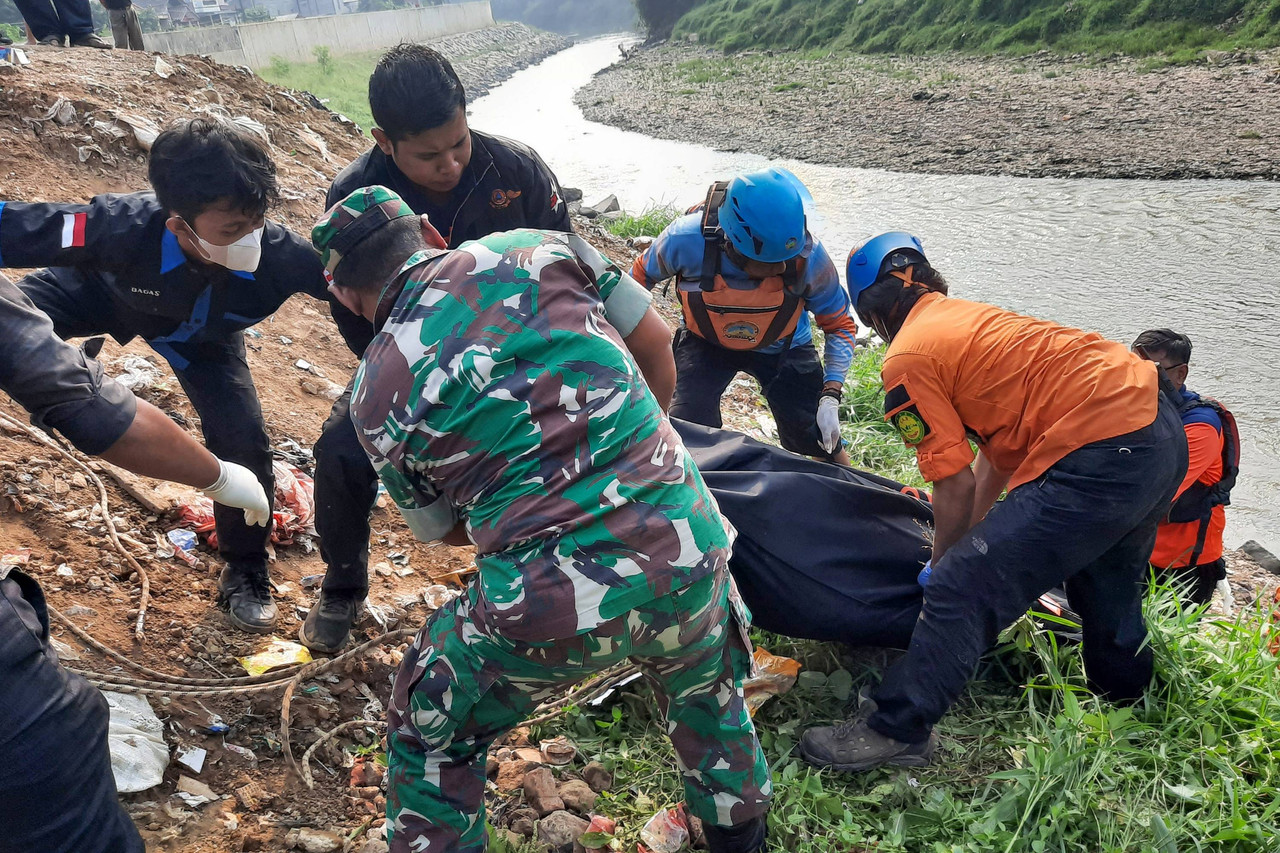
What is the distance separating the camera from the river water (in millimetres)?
5977

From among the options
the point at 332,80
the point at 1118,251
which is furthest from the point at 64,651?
the point at 332,80

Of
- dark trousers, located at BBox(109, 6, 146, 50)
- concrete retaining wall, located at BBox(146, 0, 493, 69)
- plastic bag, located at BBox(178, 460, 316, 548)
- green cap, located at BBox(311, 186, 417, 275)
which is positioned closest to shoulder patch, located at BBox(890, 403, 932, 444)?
green cap, located at BBox(311, 186, 417, 275)

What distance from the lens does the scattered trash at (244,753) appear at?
2.44 m

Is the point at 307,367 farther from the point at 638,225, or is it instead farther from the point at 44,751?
the point at 638,225

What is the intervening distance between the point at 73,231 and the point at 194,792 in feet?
5.04

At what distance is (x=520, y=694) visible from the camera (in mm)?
1801

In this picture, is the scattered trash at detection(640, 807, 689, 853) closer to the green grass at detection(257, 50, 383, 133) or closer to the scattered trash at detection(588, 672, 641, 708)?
the scattered trash at detection(588, 672, 641, 708)

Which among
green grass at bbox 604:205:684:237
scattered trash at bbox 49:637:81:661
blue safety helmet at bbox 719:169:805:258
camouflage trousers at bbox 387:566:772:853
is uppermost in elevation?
blue safety helmet at bbox 719:169:805:258

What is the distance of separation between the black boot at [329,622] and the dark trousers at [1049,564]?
1561 mm

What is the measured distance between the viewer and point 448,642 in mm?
1767

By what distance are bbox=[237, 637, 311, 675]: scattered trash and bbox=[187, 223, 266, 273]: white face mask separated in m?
1.14

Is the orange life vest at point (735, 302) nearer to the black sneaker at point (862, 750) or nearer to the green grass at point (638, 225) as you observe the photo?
the black sneaker at point (862, 750)

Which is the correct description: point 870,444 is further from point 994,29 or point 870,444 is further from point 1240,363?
point 994,29

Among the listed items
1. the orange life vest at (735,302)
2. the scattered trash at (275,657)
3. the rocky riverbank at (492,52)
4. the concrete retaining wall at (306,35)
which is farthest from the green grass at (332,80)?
the scattered trash at (275,657)
